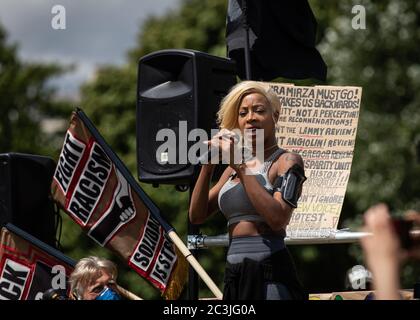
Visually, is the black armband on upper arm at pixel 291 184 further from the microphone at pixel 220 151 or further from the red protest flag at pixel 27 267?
the red protest flag at pixel 27 267

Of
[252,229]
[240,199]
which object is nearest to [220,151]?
[240,199]

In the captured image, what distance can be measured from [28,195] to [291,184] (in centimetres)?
317

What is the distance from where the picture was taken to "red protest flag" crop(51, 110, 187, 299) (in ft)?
20.1

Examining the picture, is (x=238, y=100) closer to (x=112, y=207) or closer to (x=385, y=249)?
(x=112, y=207)

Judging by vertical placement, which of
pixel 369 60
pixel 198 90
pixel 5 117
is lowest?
pixel 5 117

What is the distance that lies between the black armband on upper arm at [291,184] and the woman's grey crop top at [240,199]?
54 millimetres

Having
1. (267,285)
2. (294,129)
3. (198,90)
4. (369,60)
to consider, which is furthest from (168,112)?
(369,60)

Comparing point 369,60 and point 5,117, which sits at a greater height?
point 369,60

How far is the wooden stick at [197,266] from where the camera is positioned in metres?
5.29

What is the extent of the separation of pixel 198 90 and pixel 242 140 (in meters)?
1.34

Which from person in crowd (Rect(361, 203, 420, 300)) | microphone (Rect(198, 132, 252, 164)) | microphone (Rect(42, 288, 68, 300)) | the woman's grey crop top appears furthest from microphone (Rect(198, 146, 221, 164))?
person in crowd (Rect(361, 203, 420, 300))

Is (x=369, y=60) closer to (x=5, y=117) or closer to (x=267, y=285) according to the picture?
(x=5, y=117)

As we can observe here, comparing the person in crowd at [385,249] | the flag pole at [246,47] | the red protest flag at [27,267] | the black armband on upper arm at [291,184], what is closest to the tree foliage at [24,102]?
the red protest flag at [27,267]
